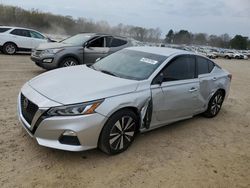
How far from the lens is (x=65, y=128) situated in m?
3.55

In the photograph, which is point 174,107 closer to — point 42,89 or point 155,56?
point 155,56

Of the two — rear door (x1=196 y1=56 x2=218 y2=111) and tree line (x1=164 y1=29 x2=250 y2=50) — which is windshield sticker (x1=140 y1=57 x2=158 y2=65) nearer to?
rear door (x1=196 y1=56 x2=218 y2=111)

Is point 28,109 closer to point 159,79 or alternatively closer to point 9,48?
point 159,79

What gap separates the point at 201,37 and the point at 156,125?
119273 mm

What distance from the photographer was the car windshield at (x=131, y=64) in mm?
4653

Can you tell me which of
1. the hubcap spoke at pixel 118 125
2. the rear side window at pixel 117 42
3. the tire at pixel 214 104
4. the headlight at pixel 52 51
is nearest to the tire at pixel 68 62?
the headlight at pixel 52 51

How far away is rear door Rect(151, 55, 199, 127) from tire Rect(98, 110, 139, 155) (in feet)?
1.72

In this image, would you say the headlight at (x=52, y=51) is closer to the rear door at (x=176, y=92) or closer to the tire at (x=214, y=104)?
the rear door at (x=176, y=92)

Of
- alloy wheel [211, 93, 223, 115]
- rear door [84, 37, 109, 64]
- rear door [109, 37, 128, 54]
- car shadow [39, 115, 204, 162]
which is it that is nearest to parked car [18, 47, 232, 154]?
car shadow [39, 115, 204, 162]

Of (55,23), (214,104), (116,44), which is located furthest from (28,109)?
(55,23)

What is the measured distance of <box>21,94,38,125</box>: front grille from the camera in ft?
12.2

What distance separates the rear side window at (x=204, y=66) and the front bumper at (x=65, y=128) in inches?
111

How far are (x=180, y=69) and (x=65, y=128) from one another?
256 cm

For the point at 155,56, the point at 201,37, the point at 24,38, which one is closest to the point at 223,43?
the point at 201,37
